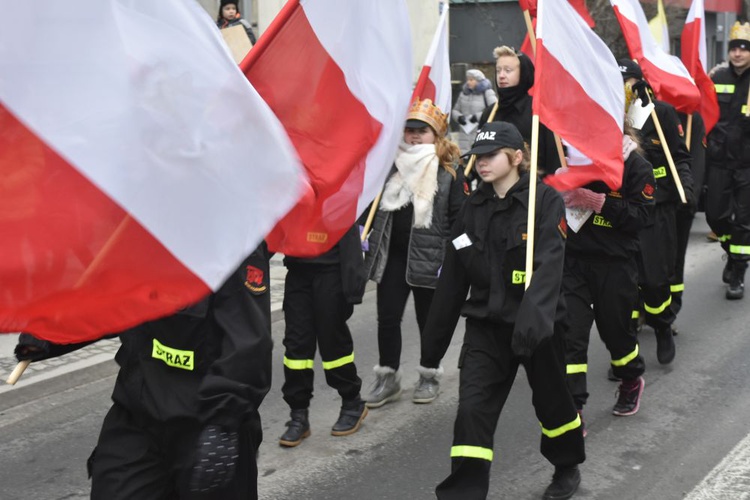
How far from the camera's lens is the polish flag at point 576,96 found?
221 inches

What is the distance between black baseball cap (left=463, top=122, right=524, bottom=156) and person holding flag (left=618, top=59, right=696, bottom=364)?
271 cm

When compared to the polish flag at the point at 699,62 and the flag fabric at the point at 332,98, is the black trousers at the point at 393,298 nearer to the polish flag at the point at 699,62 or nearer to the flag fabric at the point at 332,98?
the flag fabric at the point at 332,98

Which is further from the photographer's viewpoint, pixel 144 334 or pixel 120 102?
pixel 144 334

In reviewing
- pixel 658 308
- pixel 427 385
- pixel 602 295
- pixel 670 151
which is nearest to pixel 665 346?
pixel 658 308

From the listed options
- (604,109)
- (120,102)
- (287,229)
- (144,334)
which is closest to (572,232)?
(604,109)

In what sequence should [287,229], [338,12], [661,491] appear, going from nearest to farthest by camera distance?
[287,229] → [338,12] → [661,491]

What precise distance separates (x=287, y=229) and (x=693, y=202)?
194 inches

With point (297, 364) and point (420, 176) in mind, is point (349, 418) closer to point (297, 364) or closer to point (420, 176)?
point (297, 364)

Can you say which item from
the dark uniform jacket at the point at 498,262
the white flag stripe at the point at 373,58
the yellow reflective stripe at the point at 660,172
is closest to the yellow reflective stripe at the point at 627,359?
the dark uniform jacket at the point at 498,262

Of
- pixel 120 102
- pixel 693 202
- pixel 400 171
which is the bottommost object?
pixel 693 202

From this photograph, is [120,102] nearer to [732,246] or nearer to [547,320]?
[547,320]

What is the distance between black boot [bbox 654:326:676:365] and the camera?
7.79 metres

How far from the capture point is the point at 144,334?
12.5 feet

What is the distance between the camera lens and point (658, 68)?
882 cm
